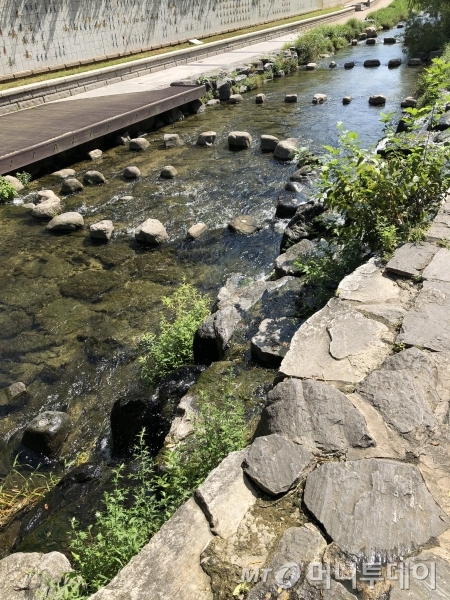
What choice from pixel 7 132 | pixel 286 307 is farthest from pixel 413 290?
pixel 7 132

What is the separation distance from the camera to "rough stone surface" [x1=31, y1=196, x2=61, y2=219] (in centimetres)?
859

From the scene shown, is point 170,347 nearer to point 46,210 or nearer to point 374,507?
point 374,507

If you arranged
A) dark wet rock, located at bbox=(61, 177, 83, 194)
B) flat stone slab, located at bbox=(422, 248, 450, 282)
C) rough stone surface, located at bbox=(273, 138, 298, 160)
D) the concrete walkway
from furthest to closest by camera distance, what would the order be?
the concrete walkway < rough stone surface, located at bbox=(273, 138, 298, 160) < dark wet rock, located at bbox=(61, 177, 83, 194) < flat stone slab, located at bbox=(422, 248, 450, 282)

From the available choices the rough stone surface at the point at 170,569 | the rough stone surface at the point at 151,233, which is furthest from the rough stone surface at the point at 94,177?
the rough stone surface at the point at 170,569

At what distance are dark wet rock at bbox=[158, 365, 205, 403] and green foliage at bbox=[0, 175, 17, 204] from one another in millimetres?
6226

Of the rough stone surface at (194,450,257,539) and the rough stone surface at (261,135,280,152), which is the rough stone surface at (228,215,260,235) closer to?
the rough stone surface at (261,135,280,152)

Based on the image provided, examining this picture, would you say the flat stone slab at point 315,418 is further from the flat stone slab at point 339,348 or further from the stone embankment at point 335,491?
the flat stone slab at point 339,348

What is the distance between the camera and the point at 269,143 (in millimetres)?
10836

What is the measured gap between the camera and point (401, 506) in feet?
7.43

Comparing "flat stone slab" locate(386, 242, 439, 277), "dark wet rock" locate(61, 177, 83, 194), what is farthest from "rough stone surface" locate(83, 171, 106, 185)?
"flat stone slab" locate(386, 242, 439, 277)

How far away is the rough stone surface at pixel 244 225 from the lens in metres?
7.82

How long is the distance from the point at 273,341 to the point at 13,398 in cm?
275

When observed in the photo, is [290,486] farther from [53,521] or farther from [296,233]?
[296,233]

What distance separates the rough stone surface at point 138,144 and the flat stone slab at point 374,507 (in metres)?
10.5
